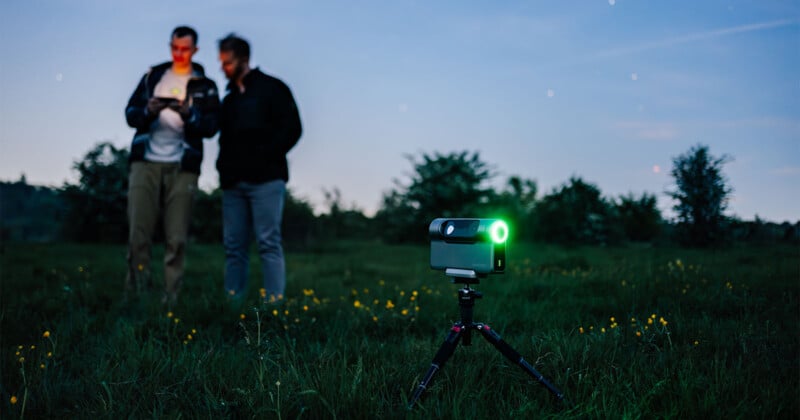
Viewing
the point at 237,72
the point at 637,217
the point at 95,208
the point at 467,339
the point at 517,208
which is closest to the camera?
the point at 467,339

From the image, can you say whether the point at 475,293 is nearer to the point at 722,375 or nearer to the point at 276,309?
the point at 722,375

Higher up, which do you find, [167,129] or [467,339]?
[167,129]

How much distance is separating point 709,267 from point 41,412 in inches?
225

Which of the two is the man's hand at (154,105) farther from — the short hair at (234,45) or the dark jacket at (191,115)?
the short hair at (234,45)

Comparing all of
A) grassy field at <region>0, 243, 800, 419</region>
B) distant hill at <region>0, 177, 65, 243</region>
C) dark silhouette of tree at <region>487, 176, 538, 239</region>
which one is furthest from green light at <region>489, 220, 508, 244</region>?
distant hill at <region>0, 177, 65, 243</region>

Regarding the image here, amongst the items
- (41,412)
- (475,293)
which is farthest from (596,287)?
(41,412)

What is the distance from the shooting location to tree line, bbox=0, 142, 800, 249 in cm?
1212

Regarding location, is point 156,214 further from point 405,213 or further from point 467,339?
point 405,213

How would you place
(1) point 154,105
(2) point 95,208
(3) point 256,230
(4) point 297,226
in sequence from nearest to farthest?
1. (1) point 154,105
2. (3) point 256,230
3. (4) point 297,226
4. (2) point 95,208

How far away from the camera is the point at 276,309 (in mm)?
3676

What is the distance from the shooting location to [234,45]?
4492 mm

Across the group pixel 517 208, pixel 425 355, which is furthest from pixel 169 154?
pixel 517 208

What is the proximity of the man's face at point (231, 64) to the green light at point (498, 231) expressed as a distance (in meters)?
3.52

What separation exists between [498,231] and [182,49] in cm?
386
